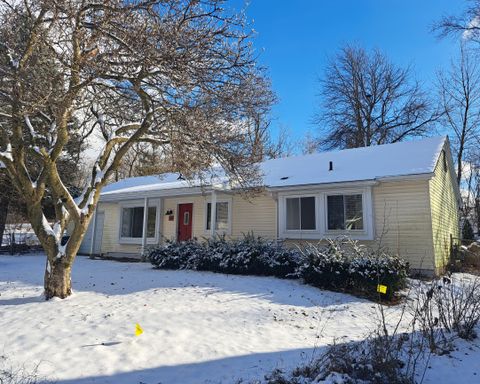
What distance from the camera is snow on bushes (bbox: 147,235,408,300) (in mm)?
8188

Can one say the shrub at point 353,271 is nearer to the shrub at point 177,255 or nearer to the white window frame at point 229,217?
the shrub at point 177,255

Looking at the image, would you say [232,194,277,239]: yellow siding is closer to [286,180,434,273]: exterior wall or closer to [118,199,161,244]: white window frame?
[286,180,434,273]: exterior wall

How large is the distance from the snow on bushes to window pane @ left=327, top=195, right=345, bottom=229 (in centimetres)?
61

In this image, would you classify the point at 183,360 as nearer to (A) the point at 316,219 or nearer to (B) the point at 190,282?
(B) the point at 190,282

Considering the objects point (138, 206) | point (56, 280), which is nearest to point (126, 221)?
point (138, 206)

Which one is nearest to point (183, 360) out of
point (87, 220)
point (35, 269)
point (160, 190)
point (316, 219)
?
point (87, 220)

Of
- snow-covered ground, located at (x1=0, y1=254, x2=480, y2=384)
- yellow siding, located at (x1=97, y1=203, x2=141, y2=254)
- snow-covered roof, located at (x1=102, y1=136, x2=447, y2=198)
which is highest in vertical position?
snow-covered roof, located at (x1=102, y1=136, x2=447, y2=198)

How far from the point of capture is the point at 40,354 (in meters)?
4.44

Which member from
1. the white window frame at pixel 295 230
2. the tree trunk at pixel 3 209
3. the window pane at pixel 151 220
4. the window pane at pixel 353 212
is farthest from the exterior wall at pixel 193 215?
the tree trunk at pixel 3 209

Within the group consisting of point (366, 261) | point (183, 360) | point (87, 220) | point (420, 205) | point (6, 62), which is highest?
point (6, 62)

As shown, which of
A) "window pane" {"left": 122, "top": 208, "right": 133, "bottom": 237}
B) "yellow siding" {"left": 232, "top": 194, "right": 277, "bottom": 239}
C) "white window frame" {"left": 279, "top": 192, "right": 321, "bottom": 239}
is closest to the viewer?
"white window frame" {"left": 279, "top": 192, "right": 321, "bottom": 239}

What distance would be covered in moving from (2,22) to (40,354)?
503 cm

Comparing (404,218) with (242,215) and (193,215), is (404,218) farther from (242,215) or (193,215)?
(193,215)

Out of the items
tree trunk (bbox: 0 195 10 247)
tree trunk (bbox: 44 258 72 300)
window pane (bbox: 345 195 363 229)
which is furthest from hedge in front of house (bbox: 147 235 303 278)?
tree trunk (bbox: 0 195 10 247)
